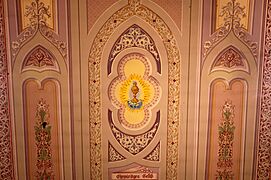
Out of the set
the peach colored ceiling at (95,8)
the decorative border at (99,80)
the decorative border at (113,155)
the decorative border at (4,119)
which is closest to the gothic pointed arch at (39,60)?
the decorative border at (4,119)

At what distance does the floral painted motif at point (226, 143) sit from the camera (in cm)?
334

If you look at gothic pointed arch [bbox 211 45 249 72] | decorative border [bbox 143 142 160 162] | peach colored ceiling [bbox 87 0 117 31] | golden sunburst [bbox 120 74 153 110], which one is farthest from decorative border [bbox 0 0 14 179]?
gothic pointed arch [bbox 211 45 249 72]

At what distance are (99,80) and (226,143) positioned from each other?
104 centimetres

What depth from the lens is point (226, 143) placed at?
340cm

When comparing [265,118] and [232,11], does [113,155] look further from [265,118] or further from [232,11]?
[232,11]

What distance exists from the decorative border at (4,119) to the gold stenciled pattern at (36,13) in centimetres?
14

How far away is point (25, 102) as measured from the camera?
10.9 ft

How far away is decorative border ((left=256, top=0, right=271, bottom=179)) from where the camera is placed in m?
3.19

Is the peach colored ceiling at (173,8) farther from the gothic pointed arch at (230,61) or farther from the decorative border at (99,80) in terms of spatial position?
the gothic pointed arch at (230,61)

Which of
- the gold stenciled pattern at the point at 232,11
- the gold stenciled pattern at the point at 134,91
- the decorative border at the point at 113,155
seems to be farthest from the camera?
the decorative border at the point at 113,155

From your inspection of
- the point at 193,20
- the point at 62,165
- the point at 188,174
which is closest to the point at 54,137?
the point at 62,165

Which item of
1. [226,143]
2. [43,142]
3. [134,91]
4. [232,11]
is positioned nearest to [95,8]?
[134,91]

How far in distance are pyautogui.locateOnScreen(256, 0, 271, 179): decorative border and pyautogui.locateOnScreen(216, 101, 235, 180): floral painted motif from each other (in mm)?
202

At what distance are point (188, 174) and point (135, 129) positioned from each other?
0.53 m
